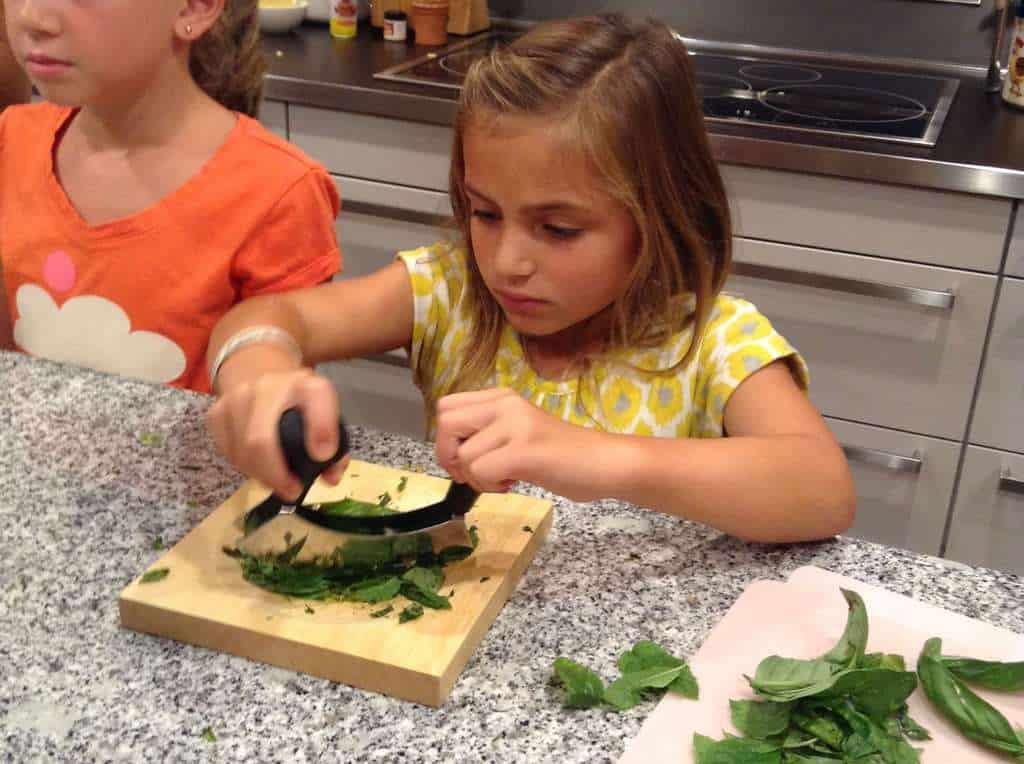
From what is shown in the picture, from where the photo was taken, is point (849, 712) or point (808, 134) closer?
point (849, 712)

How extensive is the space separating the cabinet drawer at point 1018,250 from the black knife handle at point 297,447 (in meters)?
1.34

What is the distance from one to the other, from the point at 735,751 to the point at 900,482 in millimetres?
1460

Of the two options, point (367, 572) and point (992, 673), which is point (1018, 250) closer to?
point (992, 673)

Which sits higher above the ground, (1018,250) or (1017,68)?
(1017,68)

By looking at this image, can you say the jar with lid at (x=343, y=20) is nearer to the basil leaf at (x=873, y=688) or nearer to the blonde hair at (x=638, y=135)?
the blonde hair at (x=638, y=135)

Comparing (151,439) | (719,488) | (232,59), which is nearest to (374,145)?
(232,59)

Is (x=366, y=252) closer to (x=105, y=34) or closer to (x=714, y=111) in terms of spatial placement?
(x=714, y=111)

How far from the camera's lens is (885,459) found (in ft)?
6.34

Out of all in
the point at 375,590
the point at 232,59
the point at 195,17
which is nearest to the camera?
the point at 375,590

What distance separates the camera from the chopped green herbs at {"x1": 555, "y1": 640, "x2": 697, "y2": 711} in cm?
65

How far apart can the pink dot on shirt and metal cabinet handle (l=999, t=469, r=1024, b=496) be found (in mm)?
1481

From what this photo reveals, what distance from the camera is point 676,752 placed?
0.61 meters

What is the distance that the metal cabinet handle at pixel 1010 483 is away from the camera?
1.87m

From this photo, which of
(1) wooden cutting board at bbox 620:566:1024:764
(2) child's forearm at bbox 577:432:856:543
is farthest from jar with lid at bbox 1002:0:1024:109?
(1) wooden cutting board at bbox 620:566:1024:764
